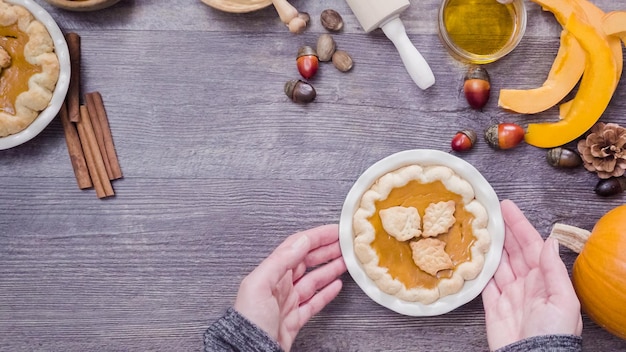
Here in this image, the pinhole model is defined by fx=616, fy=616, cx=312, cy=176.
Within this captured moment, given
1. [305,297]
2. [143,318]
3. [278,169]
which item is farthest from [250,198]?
[143,318]

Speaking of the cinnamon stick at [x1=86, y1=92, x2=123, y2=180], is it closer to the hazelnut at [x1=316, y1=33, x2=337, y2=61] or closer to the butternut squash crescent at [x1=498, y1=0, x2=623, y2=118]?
the hazelnut at [x1=316, y1=33, x2=337, y2=61]

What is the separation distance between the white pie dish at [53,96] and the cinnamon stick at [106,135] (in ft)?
0.32

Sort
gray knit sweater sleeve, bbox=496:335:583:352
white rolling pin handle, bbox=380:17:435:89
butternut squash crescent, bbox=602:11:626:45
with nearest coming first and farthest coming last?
gray knit sweater sleeve, bbox=496:335:583:352 < butternut squash crescent, bbox=602:11:626:45 < white rolling pin handle, bbox=380:17:435:89

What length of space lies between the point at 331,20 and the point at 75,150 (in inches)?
32.5

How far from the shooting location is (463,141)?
68.4 inches

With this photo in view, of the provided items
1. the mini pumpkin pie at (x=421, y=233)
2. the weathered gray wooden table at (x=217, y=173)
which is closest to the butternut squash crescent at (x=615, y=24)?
the weathered gray wooden table at (x=217, y=173)

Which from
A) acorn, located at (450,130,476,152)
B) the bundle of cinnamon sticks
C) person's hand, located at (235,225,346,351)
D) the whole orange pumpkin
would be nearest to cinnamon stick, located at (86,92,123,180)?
the bundle of cinnamon sticks

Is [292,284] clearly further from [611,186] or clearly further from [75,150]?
[611,186]

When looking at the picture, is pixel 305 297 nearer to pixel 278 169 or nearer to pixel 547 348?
pixel 278 169

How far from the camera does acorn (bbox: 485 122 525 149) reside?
1720 mm

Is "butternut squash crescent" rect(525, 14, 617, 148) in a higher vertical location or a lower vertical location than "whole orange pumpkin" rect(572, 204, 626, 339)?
higher

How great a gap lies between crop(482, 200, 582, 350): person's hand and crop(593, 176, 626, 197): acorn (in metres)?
0.26

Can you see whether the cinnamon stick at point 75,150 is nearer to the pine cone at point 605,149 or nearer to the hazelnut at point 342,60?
the hazelnut at point 342,60

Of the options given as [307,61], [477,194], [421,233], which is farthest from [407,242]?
[307,61]
